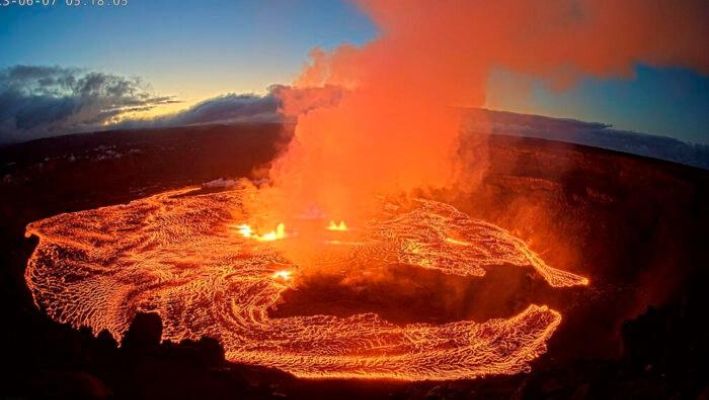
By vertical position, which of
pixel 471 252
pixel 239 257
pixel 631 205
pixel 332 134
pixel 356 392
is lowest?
pixel 356 392

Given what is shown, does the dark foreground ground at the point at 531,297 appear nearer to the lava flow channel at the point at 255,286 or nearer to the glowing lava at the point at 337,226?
the lava flow channel at the point at 255,286

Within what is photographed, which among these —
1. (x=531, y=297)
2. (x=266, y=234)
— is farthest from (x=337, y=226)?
(x=531, y=297)

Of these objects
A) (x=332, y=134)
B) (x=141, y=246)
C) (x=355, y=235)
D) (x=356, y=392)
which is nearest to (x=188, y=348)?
(x=356, y=392)

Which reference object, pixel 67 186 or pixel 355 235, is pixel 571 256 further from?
pixel 67 186

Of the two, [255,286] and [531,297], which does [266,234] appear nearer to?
[255,286]

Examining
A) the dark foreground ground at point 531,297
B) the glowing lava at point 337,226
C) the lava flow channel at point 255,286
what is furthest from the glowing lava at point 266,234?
the dark foreground ground at point 531,297

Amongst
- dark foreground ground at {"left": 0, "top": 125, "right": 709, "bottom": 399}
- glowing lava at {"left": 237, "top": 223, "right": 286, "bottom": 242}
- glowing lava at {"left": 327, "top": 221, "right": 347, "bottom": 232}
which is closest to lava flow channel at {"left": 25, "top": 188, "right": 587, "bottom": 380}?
glowing lava at {"left": 237, "top": 223, "right": 286, "bottom": 242}
